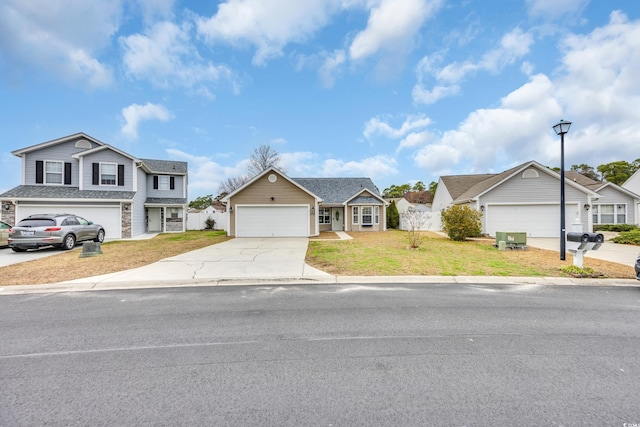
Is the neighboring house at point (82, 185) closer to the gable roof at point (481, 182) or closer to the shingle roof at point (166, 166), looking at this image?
the shingle roof at point (166, 166)

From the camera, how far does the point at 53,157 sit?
1952 centimetres

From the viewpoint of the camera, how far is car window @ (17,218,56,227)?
473 inches

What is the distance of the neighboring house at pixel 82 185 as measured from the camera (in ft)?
57.5

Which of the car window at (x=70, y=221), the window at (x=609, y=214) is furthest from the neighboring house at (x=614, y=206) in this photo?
the car window at (x=70, y=221)

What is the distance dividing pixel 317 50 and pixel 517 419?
62.2ft

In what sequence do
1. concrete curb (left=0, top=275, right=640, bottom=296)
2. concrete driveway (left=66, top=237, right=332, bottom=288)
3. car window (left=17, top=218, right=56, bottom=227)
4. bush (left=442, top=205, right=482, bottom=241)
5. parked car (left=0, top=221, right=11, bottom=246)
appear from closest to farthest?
concrete curb (left=0, top=275, right=640, bottom=296) → concrete driveway (left=66, top=237, right=332, bottom=288) → car window (left=17, top=218, right=56, bottom=227) → parked car (left=0, top=221, right=11, bottom=246) → bush (left=442, top=205, right=482, bottom=241)

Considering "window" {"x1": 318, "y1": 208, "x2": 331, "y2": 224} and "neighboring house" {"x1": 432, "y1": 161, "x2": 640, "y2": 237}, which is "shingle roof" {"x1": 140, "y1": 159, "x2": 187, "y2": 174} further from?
"neighboring house" {"x1": 432, "y1": 161, "x2": 640, "y2": 237}

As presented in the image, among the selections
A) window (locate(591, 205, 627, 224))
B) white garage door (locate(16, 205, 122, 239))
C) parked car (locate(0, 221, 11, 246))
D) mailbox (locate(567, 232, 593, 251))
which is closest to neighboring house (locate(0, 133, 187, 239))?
white garage door (locate(16, 205, 122, 239))

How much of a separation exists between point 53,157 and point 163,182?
7039 mm

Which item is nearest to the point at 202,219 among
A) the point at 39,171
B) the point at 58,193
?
the point at 58,193

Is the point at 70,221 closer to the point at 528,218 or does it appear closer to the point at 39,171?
the point at 39,171

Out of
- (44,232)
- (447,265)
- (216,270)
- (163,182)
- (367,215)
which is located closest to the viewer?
(216,270)

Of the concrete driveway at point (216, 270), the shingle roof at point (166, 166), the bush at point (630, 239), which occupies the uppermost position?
the shingle roof at point (166, 166)

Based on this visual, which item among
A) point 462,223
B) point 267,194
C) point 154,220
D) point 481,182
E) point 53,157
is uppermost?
point 53,157
